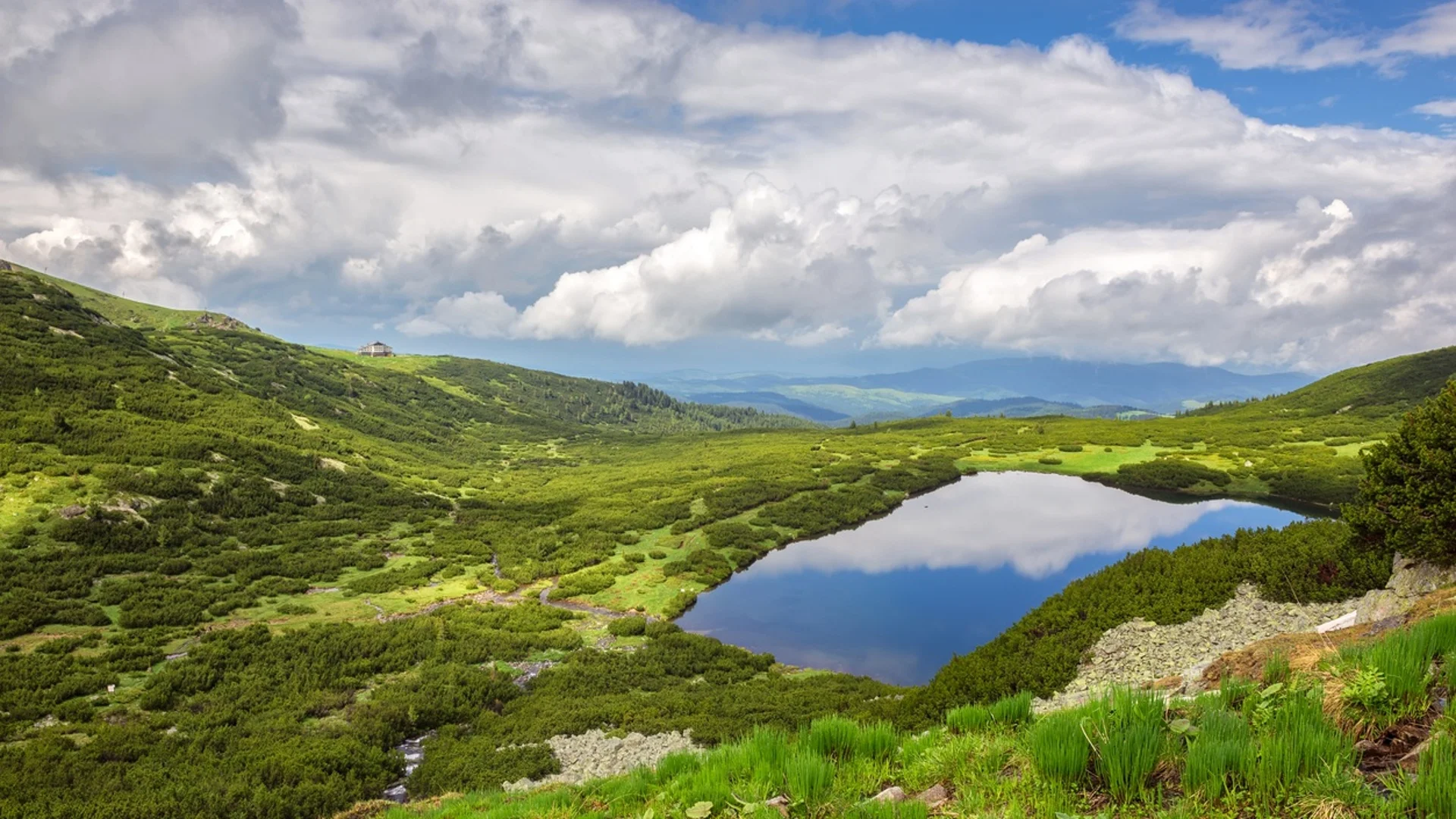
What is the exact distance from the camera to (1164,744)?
5621 millimetres

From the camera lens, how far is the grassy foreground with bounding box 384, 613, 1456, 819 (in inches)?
189

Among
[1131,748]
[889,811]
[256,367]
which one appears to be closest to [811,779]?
[889,811]

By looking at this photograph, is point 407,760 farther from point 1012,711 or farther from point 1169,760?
point 1169,760

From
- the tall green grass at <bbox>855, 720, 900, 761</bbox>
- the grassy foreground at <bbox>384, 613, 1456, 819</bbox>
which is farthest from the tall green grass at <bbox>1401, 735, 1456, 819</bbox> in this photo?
the tall green grass at <bbox>855, 720, 900, 761</bbox>

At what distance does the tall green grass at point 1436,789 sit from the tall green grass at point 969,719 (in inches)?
178

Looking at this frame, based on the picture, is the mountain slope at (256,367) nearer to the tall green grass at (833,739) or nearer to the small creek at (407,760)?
the small creek at (407,760)

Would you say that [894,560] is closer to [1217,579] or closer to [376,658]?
[1217,579]

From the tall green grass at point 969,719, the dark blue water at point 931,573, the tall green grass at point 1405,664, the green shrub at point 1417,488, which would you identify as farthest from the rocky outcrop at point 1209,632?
the dark blue water at point 931,573

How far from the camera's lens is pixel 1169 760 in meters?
5.61

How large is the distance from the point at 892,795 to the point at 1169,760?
263 centimetres

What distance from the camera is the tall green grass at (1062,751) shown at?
5709mm

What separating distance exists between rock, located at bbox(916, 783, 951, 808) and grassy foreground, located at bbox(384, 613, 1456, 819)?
0.08ft

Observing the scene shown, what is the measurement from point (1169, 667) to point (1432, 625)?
1140 centimetres

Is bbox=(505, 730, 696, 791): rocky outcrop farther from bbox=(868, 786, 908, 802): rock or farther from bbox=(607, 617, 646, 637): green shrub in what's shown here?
bbox=(607, 617, 646, 637): green shrub
